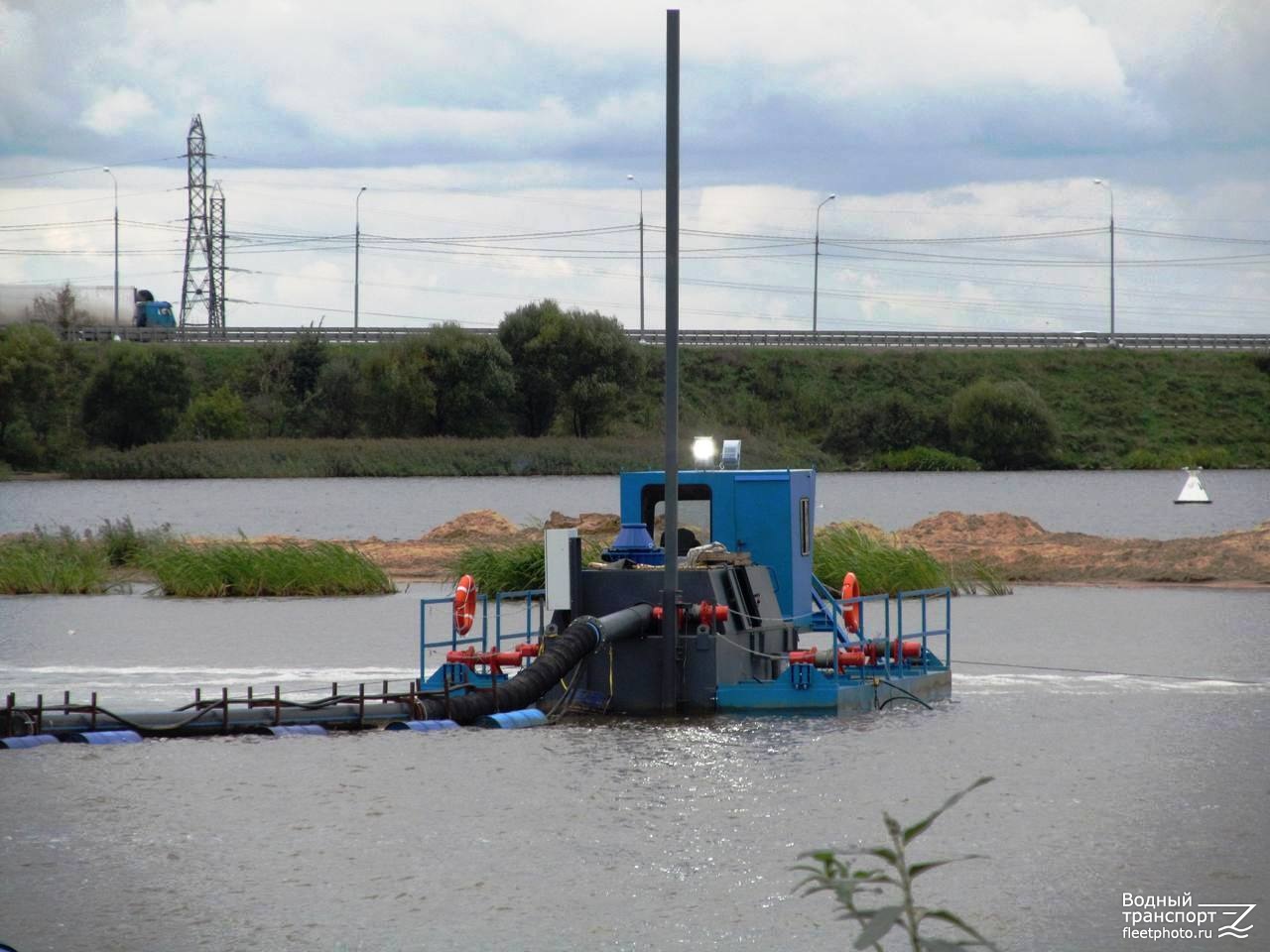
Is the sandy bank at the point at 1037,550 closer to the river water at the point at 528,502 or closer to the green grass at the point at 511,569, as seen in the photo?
the green grass at the point at 511,569

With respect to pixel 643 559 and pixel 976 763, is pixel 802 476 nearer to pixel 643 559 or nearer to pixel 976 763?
pixel 643 559

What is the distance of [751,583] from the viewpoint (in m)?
18.9

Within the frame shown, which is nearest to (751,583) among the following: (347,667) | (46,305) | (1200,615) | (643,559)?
(643,559)

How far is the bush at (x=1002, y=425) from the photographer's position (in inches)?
3676

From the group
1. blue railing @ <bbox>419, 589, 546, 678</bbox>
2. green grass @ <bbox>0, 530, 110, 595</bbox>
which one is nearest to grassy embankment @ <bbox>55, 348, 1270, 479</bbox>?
green grass @ <bbox>0, 530, 110, 595</bbox>

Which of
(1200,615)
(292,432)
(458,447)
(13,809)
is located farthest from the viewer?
(292,432)

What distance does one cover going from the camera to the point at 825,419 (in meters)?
98.9

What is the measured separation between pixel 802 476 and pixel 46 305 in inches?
3491

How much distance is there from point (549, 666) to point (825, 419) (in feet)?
271

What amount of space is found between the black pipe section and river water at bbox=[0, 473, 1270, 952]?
386 millimetres

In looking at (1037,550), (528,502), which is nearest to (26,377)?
(528,502)

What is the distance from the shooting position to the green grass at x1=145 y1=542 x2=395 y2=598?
3481 cm

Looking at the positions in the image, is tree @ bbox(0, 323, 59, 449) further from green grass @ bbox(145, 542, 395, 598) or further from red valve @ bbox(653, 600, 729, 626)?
red valve @ bbox(653, 600, 729, 626)

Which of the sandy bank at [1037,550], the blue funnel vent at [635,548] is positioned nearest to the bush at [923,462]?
the sandy bank at [1037,550]
